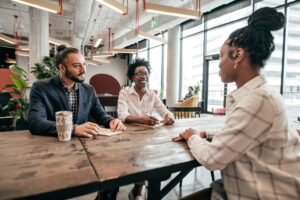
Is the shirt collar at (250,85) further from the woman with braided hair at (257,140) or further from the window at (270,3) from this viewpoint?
the window at (270,3)

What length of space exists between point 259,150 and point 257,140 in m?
0.07

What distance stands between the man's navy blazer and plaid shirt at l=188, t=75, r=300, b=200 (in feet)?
3.33

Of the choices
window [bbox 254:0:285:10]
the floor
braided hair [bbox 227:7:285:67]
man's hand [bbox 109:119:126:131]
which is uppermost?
window [bbox 254:0:285:10]

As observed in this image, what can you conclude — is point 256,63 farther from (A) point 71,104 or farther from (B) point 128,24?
(B) point 128,24

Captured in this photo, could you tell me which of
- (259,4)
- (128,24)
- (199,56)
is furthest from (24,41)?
(259,4)

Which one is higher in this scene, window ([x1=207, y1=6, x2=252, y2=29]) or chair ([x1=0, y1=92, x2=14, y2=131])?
window ([x1=207, y1=6, x2=252, y2=29])

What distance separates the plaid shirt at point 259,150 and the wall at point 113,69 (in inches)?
522

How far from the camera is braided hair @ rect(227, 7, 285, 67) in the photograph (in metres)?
0.81

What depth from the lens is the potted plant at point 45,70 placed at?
4374 millimetres

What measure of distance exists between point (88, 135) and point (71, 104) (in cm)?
64

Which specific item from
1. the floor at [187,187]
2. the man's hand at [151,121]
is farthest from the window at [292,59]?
the man's hand at [151,121]

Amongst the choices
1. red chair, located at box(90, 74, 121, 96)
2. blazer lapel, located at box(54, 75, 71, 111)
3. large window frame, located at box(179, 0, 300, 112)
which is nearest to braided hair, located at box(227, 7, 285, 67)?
blazer lapel, located at box(54, 75, 71, 111)

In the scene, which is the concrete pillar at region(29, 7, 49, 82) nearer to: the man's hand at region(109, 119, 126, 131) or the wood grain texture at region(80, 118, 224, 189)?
the man's hand at region(109, 119, 126, 131)

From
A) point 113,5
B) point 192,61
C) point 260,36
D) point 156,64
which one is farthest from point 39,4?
point 156,64
